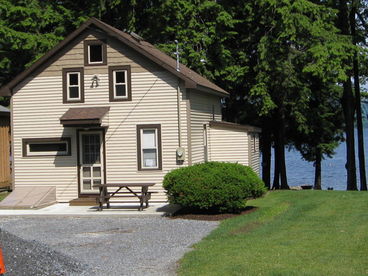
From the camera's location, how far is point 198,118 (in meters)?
22.3

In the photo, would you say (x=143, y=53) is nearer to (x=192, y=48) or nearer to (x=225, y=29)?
(x=192, y=48)

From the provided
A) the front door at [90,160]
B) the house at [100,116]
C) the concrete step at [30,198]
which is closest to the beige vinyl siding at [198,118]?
the house at [100,116]

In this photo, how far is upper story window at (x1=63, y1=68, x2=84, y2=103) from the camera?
21.6m

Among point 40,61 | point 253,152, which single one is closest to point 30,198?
point 40,61

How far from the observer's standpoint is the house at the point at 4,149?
26609 millimetres

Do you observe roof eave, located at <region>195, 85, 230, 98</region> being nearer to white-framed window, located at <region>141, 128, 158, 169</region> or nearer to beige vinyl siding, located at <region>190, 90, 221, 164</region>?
beige vinyl siding, located at <region>190, 90, 221, 164</region>

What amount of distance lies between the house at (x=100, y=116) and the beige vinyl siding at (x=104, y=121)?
3 cm

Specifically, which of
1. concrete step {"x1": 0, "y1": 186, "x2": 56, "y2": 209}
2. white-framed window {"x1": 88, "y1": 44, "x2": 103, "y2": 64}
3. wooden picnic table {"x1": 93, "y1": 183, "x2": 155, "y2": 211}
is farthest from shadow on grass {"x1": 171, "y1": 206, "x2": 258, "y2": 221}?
white-framed window {"x1": 88, "y1": 44, "x2": 103, "y2": 64}

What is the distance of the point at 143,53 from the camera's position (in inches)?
817

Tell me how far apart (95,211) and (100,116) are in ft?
10.6

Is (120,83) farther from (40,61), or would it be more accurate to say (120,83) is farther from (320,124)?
(320,124)

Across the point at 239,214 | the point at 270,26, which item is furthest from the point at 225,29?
the point at 239,214

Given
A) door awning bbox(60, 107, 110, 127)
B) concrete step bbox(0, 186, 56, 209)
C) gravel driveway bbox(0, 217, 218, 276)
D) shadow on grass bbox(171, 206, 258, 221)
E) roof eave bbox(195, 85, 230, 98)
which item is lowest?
gravel driveway bbox(0, 217, 218, 276)

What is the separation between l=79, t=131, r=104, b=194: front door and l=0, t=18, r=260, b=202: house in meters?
0.04
